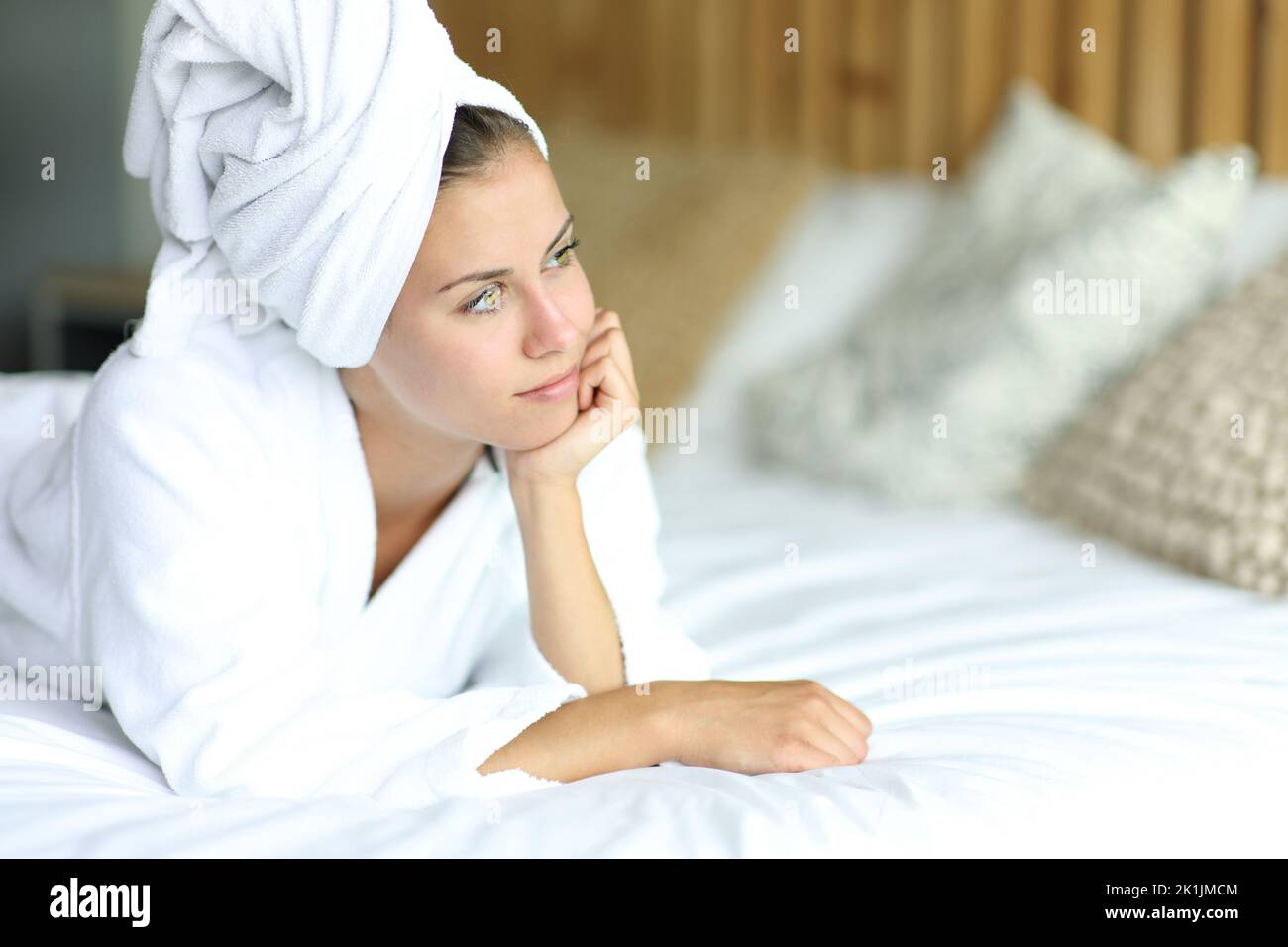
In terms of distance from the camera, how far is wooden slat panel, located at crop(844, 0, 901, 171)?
91.3 inches

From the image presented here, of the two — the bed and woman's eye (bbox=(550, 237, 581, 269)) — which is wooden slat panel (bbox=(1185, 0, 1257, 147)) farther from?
woman's eye (bbox=(550, 237, 581, 269))

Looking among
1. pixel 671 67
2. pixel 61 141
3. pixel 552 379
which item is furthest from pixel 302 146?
pixel 61 141

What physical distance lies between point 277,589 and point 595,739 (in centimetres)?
24

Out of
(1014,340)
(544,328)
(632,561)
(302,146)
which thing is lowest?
(632,561)

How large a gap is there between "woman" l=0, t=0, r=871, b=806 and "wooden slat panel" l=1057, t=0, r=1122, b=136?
4.23ft

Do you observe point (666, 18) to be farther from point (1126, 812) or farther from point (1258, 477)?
point (1126, 812)

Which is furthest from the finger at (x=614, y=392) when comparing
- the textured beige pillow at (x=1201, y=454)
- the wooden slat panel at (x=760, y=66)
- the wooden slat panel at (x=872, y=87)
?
the wooden slat panel at (x=760, y=66)

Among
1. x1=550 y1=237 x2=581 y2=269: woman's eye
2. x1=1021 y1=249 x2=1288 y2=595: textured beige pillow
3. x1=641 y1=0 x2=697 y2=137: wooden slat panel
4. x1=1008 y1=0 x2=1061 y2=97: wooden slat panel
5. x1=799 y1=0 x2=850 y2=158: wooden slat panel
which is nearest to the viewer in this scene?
x1=550 y1=237 x2=581 y2=269: woman's eye

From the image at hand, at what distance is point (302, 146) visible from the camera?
0.90 meters

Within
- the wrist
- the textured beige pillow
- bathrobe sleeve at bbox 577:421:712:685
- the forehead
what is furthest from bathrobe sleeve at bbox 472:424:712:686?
the textured beige pillow

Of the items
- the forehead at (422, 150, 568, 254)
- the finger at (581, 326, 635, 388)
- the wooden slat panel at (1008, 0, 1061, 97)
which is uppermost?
the wooden slat panel at (1008, 0, 1061, 97)

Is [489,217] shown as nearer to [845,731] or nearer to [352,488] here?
[352,488]
